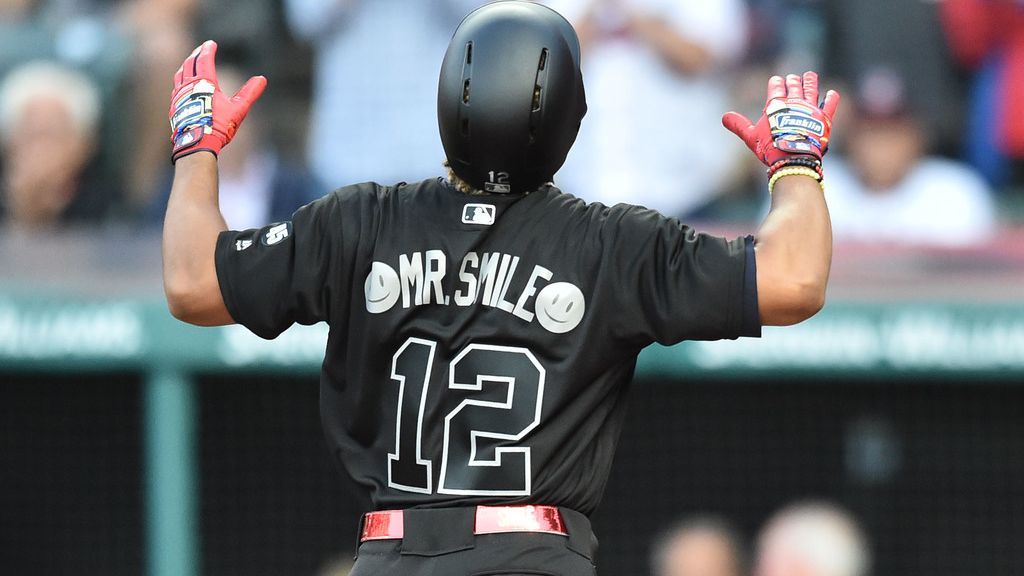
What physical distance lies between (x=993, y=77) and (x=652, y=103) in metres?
1.29

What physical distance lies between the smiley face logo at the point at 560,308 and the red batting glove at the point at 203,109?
62 cm

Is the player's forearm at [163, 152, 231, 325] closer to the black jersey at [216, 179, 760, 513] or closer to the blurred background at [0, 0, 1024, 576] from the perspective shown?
the black jersey at [216, 179, 760, 513]

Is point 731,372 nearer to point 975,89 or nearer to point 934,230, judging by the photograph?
point 934,230

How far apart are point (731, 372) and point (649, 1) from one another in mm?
1453

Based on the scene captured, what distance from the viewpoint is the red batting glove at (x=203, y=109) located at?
2352mm

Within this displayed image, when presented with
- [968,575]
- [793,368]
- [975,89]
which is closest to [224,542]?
[793,368]

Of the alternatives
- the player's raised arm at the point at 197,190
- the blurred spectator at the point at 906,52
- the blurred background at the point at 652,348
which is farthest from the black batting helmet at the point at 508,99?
the blurred spectator at the point at 906,52

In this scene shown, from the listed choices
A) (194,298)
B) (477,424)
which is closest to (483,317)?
(477,424)

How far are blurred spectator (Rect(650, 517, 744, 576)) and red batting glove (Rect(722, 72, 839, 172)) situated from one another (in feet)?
11.1

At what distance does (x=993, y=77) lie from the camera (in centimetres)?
551

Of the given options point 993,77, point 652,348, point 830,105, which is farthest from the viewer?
point 993,77

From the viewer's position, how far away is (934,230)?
5.30 m

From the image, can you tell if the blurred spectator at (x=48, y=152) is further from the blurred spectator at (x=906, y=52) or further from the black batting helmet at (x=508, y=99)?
the black batting helmet at (x=508, y=99)

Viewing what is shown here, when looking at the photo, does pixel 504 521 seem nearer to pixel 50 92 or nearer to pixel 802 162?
pixel 802 162
